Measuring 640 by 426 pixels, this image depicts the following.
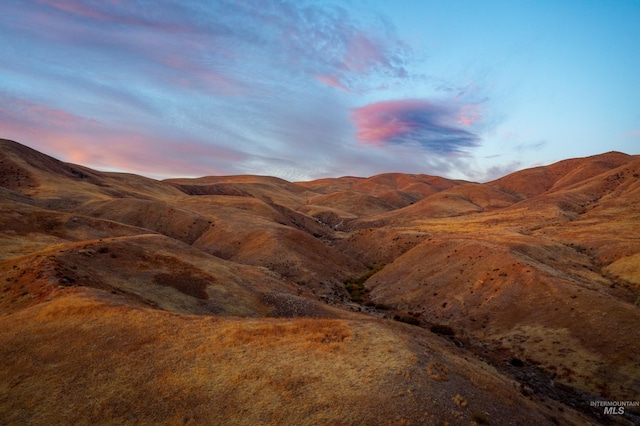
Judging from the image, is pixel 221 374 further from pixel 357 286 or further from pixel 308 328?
pixel 357 286

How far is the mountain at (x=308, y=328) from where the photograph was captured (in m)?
16.4

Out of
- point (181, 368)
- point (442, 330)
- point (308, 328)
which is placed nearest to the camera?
point (181, 368)

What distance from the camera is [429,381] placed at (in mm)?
17516

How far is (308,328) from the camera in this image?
75.0 feet

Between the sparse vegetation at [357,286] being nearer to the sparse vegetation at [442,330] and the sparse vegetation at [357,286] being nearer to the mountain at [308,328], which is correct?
the mountain at [308,328]

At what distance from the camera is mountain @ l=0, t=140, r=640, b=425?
16.4m

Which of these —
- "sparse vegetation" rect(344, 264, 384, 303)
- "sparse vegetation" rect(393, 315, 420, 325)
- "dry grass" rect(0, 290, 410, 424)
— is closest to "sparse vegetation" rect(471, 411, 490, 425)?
"dry grass" rect(0, 290, 410, 424)

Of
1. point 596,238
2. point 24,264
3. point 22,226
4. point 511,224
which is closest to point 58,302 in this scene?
point 24,264

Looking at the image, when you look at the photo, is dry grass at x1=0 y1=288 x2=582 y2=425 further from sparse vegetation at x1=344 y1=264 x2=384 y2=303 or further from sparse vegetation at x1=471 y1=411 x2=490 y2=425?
sparse vegetation at x1=344 y1=264 x2=384 y2=303

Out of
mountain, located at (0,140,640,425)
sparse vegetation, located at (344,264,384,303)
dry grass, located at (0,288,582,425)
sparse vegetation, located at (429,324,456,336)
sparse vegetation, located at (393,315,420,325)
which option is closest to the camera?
dry grass, located at (0,288,582,425)

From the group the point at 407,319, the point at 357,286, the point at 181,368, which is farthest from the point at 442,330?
the point at 181,368

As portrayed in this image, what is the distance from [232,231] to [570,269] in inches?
2532

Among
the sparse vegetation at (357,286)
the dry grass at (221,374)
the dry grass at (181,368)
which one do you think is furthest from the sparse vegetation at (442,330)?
the dry grass at (181,368)

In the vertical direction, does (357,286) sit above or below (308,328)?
below
